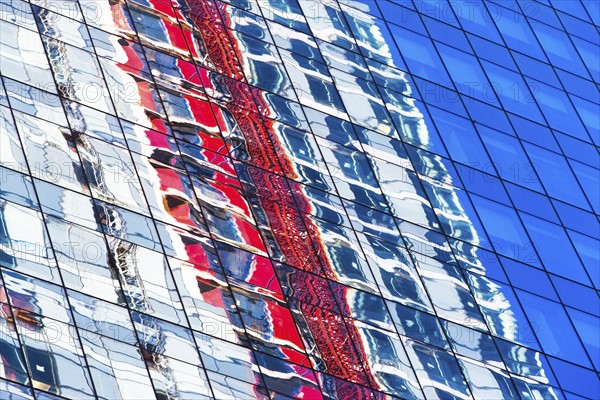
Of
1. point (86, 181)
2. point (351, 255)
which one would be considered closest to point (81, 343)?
point (86, 181)

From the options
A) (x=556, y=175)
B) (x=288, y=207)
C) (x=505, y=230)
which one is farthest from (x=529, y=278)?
(x=288, y=207)

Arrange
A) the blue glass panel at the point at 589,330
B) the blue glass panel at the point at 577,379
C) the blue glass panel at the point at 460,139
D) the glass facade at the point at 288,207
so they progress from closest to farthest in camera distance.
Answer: the glass facade at the point at 288,207, the blue glass panel at the point at 577,379, the blue glass panel at the point at 589,330, the blue glass panel at the point at 460,139

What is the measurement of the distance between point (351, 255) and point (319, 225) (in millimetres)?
1214

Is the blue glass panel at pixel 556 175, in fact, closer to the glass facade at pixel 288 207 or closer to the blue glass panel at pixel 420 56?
the glass facade at pixel 288 207

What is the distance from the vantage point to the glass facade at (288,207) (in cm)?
3044

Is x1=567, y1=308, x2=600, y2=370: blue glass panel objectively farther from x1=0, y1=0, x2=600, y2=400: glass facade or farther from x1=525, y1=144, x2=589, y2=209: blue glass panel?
x1=525, y1=144, x2=589, y2=209: blue glass panel

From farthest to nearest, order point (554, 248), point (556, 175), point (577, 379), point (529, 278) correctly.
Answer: point (556, 175) → point (554, 248) → point (529, 278) → point (577, 379)

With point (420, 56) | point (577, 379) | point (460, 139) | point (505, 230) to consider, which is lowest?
point (577, 379)

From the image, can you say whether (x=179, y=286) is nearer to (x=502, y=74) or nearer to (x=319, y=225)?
(x=319, y=225)

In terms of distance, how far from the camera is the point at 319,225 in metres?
37.5

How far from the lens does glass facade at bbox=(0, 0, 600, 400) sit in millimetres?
30438

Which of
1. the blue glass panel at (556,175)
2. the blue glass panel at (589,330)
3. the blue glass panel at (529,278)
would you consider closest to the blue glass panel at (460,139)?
the blue glass panel at (556,175)

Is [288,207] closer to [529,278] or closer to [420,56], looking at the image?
[529,278]

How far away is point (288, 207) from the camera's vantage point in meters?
37.1
